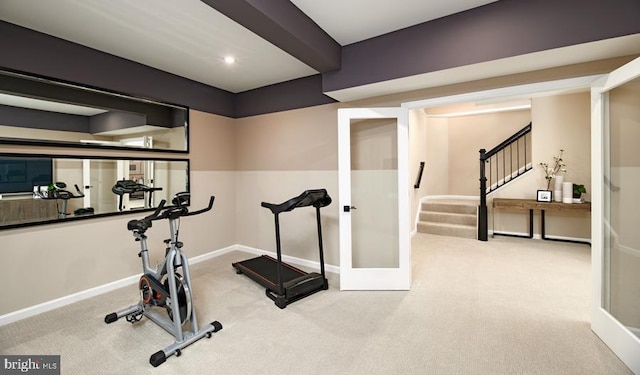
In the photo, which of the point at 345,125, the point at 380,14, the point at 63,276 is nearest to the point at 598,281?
the point at 345,125

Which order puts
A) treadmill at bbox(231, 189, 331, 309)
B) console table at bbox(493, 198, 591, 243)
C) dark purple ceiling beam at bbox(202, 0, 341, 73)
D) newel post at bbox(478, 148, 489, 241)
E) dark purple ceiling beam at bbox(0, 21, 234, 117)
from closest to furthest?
dark purple ceiling beam at bbox(202, 0, 341, 73), dark purple ceiling beam at bbox(0, 21, 234, 117), treadmill at bbox(231, 189, 331, 309), console table at bbox(493, 198, 591, 243), newel post at bbox(478, 148, 489, 241)

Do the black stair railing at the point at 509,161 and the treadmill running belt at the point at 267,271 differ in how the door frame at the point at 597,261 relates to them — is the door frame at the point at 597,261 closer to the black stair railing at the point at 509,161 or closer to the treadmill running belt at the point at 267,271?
the treadmill running belt at the point at 267,271

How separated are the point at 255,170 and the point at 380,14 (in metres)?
2.89

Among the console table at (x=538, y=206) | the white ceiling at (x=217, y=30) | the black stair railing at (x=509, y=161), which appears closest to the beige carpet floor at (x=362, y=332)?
the console table at (x=538, y=206)

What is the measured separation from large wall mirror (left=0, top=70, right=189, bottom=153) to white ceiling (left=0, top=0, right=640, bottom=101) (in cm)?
51

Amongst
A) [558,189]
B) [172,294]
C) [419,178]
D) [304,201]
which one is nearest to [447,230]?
[419,178]

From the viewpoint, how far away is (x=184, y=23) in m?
2.42

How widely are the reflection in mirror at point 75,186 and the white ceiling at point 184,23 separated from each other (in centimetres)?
120

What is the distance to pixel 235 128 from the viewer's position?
4.65 m

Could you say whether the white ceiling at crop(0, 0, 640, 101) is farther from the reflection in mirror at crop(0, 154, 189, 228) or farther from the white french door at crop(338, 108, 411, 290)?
the reflection in mirror at crop(0, 154, 189, 228)

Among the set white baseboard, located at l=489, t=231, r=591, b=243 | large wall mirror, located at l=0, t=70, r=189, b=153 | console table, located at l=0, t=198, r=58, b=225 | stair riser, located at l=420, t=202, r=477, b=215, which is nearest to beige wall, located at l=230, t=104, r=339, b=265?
large wall mirror, located at l=0, t=70, r=189, b=153

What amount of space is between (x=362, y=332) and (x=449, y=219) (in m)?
4.22

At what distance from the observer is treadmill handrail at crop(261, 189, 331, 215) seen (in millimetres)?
2898

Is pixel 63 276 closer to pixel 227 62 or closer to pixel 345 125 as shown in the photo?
pixel 227 62
